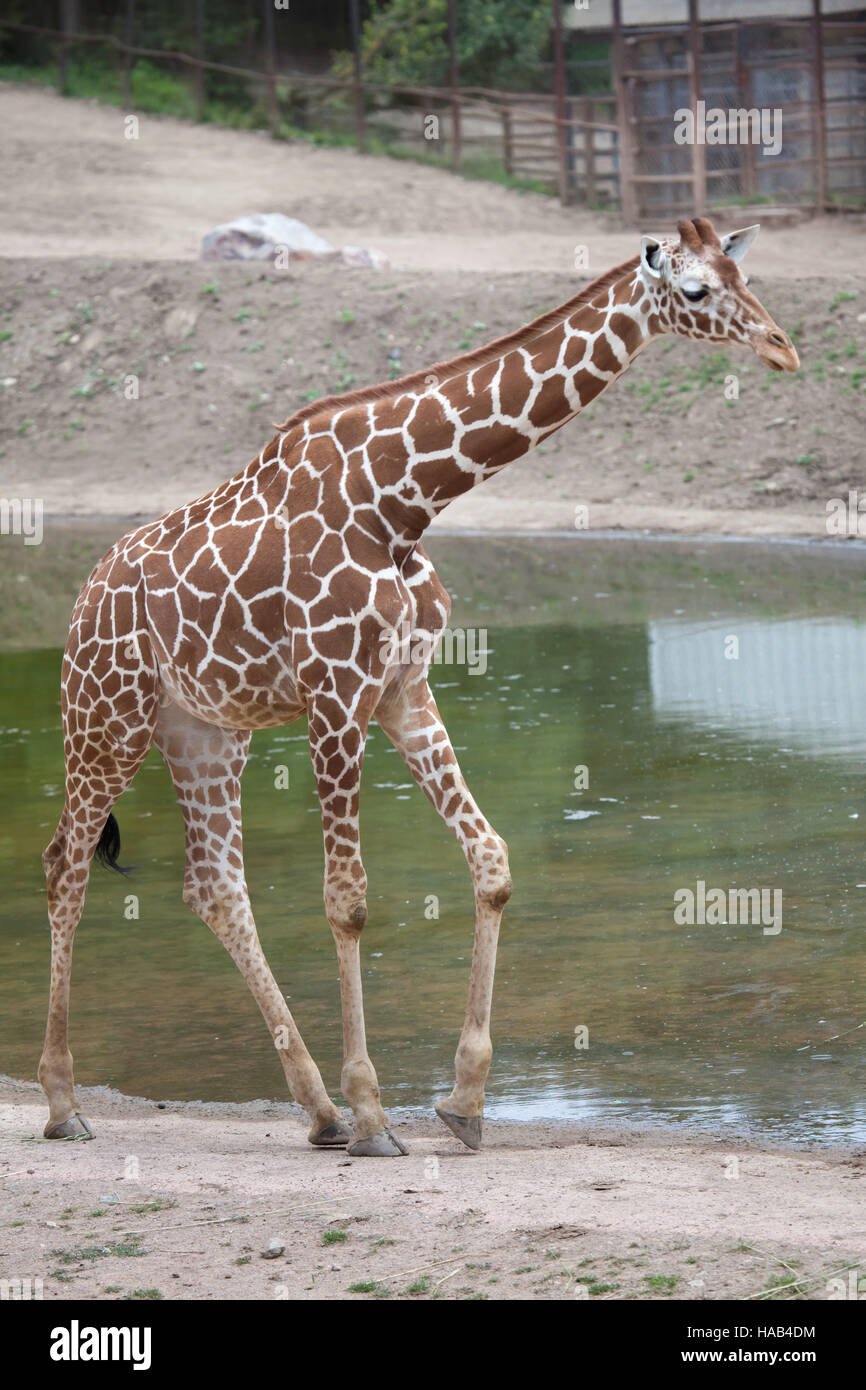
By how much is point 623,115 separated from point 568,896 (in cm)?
2318

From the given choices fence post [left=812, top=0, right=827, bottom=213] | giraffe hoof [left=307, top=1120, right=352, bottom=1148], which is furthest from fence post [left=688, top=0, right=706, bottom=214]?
giraffe hoof [left=307, top=1120, right=352, bottom=1148]

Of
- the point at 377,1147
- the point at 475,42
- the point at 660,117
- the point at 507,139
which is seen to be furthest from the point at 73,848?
the point at 475,42

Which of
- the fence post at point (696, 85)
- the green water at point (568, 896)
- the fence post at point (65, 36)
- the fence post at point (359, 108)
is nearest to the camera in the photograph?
the green water at point (568, 896)

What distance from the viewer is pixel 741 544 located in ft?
59.6

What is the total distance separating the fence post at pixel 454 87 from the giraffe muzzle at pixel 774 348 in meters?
30.1

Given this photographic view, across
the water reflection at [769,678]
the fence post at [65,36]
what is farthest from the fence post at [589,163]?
the water reflection at [769,678]

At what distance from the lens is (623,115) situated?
95.3ft

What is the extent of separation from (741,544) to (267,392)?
836 centimetres

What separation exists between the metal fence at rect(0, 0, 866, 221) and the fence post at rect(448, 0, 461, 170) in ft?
0.12

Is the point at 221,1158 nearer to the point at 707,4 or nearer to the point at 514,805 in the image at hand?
the point at 514,805

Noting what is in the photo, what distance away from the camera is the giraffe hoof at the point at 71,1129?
243 inches

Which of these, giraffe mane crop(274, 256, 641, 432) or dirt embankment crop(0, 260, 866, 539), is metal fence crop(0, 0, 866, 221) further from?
giraffe mane crop(274, 256, 641, 432)

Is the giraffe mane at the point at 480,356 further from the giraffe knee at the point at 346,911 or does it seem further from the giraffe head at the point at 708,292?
the giraffe knee at the point at 346,911

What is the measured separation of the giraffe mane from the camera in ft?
19.1
